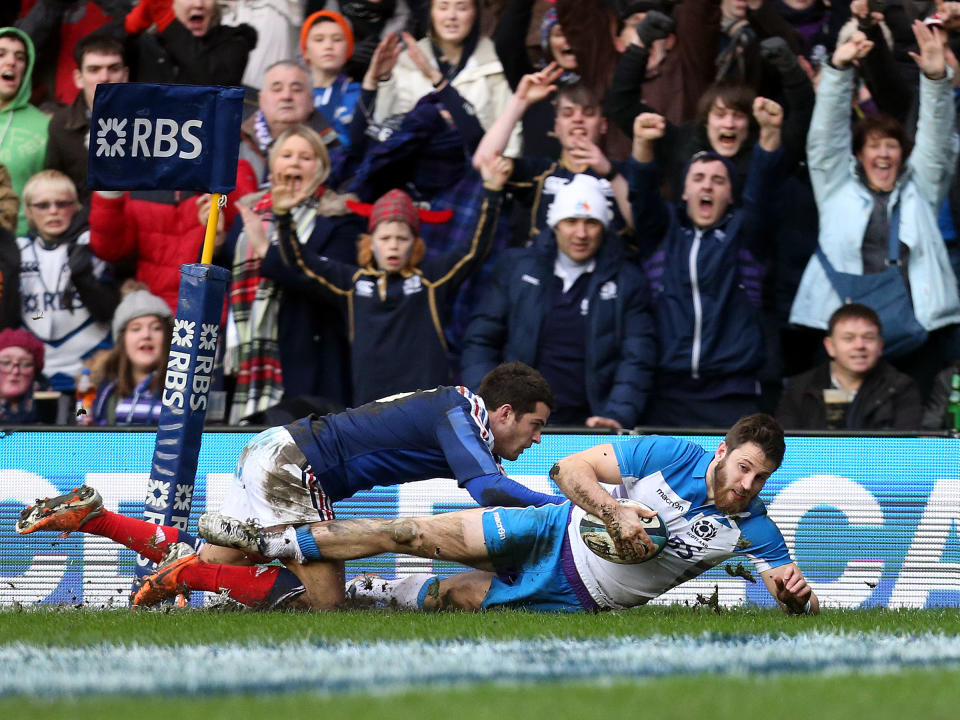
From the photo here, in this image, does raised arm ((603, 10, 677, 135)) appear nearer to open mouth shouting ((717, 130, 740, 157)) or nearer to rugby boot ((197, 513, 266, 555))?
open mouth shouting ((717, 130, 740, 157))

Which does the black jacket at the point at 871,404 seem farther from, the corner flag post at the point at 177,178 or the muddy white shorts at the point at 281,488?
the corner flag post at the point at 177,178

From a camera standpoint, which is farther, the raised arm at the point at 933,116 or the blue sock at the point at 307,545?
the raised arm at the point at 933,116

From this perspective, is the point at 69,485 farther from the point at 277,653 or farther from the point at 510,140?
the point at 510,140

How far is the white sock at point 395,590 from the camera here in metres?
7.12

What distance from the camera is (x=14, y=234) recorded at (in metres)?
10.2

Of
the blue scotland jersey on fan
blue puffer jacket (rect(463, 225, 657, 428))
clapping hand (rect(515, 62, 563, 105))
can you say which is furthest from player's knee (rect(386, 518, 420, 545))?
clapping hand (rect(515, 62, 563, 105))

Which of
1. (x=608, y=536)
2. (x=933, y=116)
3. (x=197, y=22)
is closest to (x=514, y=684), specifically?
(x=608, y=536)

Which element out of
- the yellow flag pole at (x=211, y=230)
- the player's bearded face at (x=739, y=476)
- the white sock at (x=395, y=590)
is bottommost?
the white sock at (x=395, y=590)

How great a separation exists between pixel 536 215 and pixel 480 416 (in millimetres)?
3142

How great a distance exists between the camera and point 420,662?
4.95 meters

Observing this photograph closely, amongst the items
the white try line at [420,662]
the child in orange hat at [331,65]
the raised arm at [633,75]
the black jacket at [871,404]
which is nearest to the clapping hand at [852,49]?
the raised arm at [633,75]

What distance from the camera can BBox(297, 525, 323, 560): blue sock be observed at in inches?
264

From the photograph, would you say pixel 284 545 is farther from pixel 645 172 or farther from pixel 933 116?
pixel 933 116

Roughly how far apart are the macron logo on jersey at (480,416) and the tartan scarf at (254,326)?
2.83m
